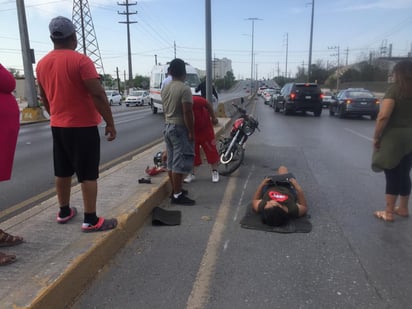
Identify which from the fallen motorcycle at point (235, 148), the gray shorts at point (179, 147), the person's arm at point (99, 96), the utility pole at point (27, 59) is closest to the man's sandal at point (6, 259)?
the person's arm at point (99, 96)

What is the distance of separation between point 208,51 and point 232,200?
294 inches

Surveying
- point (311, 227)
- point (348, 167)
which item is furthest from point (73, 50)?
point (348, 167)

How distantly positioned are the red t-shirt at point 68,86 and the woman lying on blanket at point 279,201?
2.10 meters

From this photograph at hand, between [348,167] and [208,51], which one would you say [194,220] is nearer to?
[348,167]

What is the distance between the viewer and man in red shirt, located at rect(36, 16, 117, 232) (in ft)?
11.2

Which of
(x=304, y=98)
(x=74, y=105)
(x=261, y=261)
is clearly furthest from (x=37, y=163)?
(x=304, y=98)

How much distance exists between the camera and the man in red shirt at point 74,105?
3424 mm

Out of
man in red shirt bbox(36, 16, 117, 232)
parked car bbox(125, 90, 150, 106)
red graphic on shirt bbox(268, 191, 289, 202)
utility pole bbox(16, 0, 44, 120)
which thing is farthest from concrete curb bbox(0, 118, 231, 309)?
parked car bbox(125, 90, 150, 106)

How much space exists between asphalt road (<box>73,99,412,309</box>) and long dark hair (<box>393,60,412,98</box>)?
1.52 metres

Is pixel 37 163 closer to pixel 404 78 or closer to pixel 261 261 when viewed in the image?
pixel 261 261

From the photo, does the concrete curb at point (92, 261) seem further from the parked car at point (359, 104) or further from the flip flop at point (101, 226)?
the parked car at point (359, 104)

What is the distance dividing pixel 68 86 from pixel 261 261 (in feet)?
7.84

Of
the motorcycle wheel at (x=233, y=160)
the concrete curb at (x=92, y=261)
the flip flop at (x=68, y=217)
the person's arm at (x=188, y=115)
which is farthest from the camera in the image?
the motorcycle wheel at (x=233, y=160)

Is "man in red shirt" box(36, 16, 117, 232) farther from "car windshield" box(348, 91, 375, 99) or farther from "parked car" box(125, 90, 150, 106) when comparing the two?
"parked car" box(125, 90, 150, 106)
